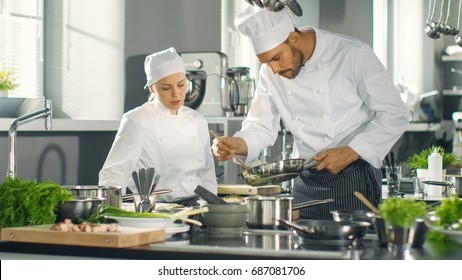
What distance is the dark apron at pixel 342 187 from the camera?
414 cm

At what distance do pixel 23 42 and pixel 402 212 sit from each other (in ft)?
11.9

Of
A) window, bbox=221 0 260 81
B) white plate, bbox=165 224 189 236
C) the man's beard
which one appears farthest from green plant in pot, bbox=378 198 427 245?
window, bbox=221 0 260 81

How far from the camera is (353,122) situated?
432cm

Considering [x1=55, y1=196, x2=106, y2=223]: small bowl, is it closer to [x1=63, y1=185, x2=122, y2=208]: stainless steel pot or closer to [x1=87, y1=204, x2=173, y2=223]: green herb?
[x1=87, y1=204, x2=173, y2=223]: green herb

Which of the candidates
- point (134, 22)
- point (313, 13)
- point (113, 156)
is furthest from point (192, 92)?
point (313, 13)

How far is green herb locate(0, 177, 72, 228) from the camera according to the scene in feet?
10.2

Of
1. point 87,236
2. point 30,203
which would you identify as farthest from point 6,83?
point 87,236

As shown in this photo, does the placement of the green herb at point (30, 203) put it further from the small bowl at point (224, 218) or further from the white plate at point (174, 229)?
the small bowl at point (224, 218)

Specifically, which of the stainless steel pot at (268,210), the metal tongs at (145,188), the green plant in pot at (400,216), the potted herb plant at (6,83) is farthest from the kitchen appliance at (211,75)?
the green plant in pot at (400,216)

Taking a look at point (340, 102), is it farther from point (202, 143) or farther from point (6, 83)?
point (6, 83)

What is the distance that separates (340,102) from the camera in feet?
14.0

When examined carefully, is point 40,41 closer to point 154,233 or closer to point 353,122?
point 353,122

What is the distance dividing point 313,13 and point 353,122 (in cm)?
542

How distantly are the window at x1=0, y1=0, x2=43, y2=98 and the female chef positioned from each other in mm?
997
